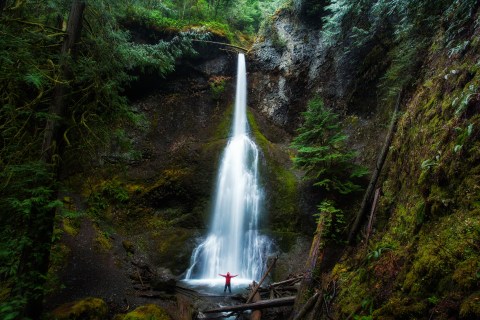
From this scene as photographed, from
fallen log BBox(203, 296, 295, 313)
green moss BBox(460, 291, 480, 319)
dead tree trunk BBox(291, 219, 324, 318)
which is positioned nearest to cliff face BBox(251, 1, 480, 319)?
green moss BBox(460, 291, 480, 319)

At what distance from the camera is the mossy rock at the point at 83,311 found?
21.6 feet

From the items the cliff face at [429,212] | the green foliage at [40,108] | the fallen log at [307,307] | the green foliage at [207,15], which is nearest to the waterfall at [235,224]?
the cliff face at [429,212]

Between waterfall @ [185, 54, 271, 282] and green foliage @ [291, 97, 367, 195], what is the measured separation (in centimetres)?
361

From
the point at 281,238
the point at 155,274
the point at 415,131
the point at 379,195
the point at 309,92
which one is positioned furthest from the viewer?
the point at 309,92

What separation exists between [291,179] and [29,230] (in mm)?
11315

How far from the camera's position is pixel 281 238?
1265cm

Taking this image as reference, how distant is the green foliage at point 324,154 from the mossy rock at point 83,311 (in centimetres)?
792

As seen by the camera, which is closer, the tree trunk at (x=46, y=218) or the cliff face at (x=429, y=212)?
the cliff face at (x=429, y=212)

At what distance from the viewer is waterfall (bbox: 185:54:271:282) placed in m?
12.2

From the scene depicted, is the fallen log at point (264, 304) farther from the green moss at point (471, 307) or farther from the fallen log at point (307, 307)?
the green moss at point (471, 307)

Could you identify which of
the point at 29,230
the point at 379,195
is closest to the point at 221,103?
the point at 379,195

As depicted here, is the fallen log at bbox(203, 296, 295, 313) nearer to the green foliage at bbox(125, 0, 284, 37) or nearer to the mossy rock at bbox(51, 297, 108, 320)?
the mossy rock at bbox(51, 297, 108, 320)

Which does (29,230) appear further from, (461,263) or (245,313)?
(461,263)

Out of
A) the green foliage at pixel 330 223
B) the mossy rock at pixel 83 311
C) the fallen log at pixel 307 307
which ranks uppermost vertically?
the green foliage at pixel 330 223
